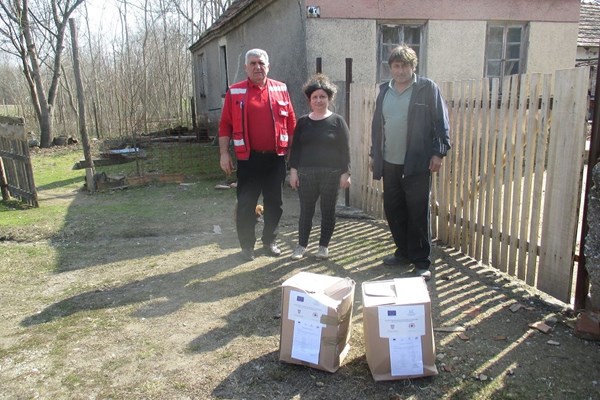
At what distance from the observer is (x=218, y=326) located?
338 cm

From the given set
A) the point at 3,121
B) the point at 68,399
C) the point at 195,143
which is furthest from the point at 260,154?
the point at 195,143

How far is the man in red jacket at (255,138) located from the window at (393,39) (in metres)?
4.65

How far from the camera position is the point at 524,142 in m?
4.02

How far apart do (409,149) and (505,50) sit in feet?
21.7

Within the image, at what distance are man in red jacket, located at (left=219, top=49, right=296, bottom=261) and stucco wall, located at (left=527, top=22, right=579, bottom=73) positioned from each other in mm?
6936

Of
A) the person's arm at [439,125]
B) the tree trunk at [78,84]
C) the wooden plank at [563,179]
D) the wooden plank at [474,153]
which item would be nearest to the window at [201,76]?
the tree trunk at [78,84]

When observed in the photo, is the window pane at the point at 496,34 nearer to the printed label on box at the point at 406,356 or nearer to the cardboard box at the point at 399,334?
the cardboard box at the point at 399,334

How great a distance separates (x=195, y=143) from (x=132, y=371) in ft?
39.8

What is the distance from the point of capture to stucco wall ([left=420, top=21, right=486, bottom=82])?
8602mm

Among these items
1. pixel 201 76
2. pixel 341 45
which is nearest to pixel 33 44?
pixel 201 76

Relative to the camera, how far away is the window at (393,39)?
854 centimetres

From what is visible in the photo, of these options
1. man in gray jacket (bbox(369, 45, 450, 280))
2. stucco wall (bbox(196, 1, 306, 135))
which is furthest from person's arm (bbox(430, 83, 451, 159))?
stucco wall (bbox(196, 1, 306, 135))

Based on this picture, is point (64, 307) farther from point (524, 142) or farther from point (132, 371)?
point (524, 142)

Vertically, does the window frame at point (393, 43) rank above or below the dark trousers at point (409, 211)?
above
